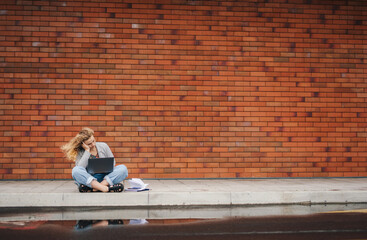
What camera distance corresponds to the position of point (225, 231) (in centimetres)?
431

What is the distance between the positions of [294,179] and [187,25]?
4.67 metres

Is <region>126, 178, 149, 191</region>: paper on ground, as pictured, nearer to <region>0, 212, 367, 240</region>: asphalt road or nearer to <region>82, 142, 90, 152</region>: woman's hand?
<region>82, 142, 90, 152</region>: woman's hand

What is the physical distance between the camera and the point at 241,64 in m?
8.86

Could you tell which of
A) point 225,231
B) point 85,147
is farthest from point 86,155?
point 225,231

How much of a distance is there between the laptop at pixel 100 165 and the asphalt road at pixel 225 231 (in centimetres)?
166

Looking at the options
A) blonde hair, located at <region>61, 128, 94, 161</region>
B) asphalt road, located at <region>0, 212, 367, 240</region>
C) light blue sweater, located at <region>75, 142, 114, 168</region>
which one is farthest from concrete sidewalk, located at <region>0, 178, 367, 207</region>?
asphalt road, located at <region>0, 212, 367, 240</region>

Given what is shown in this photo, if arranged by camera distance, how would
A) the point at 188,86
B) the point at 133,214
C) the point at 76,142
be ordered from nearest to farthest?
1. the point at 133,214
2. the point at 76,142
3. the point at 188,86

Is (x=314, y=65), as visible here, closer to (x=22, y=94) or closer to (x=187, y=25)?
(x=187, y=25)

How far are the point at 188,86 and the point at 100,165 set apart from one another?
11.1ft

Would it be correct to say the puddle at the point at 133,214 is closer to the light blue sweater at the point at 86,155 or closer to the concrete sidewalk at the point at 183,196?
the concrete sidewalk at the point at 183,196

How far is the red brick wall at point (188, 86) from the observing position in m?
8.43

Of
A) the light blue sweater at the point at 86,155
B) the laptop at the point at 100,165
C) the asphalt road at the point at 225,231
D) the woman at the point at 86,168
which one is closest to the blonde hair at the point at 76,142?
the woman at the point at 86,168

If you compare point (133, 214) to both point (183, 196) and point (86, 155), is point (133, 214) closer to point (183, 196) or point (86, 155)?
point (183, 196)

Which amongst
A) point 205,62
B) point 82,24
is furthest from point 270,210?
point 82,24
